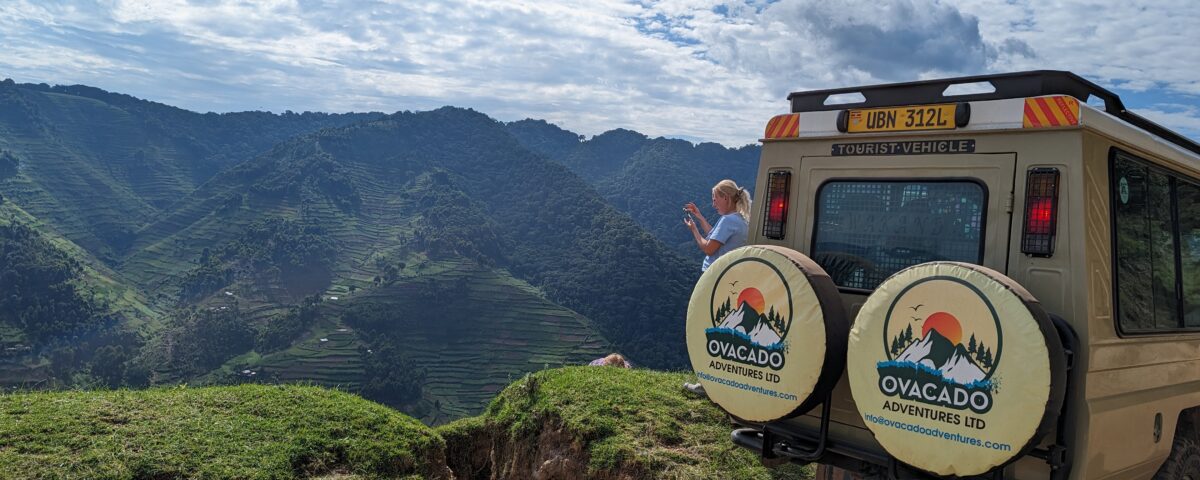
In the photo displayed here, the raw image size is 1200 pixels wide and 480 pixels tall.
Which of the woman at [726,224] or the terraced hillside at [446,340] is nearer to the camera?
the woman at [726,224]

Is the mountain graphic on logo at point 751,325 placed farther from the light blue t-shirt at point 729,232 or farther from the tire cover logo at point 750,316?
the light blue t-shirt at point 729,232

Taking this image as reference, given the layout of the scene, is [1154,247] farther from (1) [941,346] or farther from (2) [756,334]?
(2) [756,334]

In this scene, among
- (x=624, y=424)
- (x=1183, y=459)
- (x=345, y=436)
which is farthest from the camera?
(x=624, y=424)

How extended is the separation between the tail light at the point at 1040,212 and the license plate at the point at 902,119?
55cm

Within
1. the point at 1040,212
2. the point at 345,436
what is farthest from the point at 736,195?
the point at 345,436

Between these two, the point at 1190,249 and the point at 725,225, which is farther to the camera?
the point at 725,225

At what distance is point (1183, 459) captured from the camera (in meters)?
5.19

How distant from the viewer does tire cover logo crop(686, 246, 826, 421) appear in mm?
4242

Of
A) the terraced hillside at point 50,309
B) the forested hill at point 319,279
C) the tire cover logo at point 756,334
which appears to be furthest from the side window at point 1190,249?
the terraced hillside at point 50,309

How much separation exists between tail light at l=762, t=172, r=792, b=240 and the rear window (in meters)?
0.24

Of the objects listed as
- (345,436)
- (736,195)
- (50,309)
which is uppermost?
(736,195)

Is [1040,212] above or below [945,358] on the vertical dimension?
above

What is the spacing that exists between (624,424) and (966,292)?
4106 millimetres

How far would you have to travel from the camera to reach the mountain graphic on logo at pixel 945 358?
11.7ft
